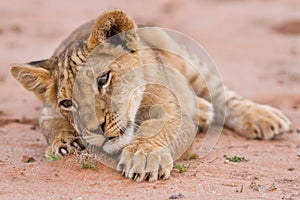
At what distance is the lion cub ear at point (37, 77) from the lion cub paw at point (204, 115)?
146cm

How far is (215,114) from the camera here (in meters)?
6.34

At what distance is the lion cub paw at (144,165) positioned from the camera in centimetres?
401

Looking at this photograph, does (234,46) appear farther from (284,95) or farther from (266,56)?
(284,95)

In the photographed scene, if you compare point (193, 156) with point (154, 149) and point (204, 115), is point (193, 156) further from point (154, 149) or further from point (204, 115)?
point (204, 115)

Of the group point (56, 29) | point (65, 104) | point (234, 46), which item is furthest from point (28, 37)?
point (65, 104)

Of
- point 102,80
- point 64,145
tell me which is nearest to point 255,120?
point 64,145

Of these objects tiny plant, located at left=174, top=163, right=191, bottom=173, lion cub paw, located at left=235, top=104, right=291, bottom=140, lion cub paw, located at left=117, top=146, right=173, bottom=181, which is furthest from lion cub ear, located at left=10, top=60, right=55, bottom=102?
lion cub paw, located at left=235, top=104, right=291, bottom=140

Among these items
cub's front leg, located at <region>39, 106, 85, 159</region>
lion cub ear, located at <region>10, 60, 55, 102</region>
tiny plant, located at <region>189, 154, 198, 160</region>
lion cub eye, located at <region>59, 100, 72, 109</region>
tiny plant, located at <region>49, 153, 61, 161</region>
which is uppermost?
lion cub ear, located at <region>10, 60, 55, 102</region>

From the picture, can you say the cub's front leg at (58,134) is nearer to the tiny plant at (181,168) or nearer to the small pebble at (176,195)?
the tiny plant at (181,168)

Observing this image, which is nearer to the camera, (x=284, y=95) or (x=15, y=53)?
(x=284, y=95)

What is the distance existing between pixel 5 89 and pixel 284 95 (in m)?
3.06

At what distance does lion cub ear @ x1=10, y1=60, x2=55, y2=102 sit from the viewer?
471 centimetres

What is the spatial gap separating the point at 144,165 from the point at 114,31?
40.0 inches

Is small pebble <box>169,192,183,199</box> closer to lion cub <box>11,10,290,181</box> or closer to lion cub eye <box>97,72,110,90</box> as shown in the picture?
lion cub <box>11,10,290,181</box>
